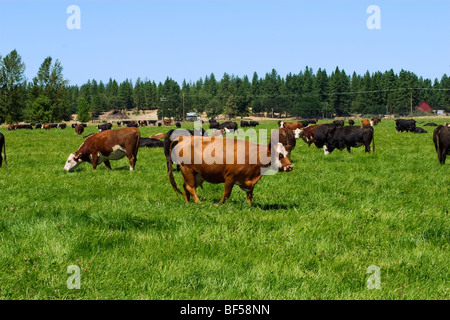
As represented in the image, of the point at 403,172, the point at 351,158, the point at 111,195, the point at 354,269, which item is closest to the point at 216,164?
the point at 111,195

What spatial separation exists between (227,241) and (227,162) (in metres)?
2.37

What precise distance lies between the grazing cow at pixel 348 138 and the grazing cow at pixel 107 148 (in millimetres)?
9746

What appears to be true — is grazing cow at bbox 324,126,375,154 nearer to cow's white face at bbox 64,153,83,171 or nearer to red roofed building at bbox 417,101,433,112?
cow's white face at bbox 64,153,83,171

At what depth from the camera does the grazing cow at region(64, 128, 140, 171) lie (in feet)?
48.3

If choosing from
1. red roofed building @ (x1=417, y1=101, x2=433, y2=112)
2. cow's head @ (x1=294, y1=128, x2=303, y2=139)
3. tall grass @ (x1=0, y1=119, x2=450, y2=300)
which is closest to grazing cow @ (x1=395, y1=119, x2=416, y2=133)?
cow's head @ (x1=294, y1=128, x2=303, y2=139)

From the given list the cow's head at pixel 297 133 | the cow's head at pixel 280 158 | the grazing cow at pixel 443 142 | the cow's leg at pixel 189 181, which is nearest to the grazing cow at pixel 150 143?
the cow's head at pixel 297 133

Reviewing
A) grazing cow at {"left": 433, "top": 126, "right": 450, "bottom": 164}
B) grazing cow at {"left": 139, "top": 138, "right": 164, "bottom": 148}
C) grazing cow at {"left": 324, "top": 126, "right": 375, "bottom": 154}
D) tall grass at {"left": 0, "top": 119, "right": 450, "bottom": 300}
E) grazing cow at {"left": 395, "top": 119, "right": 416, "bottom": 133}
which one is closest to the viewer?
tall grass at {"left": 0, "top": 119, "right": 450, "bottom": 300}

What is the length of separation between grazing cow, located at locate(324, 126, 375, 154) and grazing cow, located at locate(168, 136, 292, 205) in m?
12.3

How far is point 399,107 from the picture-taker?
128 meters

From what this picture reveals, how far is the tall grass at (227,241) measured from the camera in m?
4.45

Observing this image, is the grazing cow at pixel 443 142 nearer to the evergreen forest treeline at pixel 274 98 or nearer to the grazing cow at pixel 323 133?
the grazing cow at pixel 323 133

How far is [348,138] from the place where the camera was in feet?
65.4
